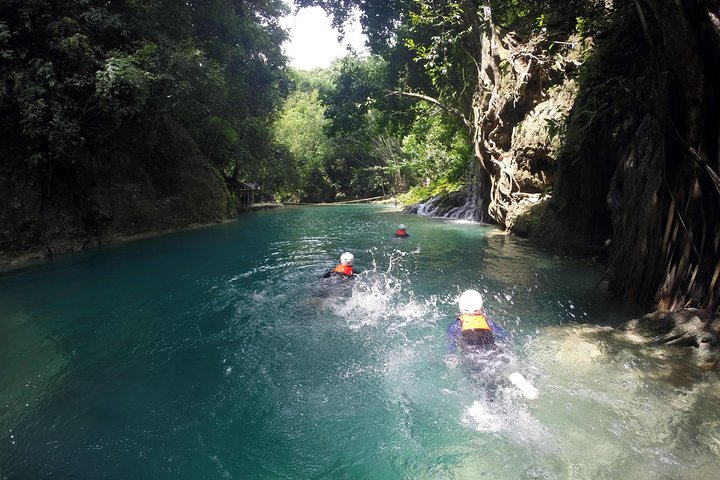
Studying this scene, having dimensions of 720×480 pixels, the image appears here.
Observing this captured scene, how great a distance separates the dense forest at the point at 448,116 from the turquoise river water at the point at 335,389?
2.13 meters

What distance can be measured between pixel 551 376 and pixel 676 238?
10.1ft

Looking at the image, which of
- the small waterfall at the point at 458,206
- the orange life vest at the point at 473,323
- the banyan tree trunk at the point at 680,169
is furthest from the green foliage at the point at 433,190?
the orange life vest at the point at 473,323

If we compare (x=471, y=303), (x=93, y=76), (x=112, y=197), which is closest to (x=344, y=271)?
(x=471, y=303)

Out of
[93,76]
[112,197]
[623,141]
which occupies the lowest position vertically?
[112,197]

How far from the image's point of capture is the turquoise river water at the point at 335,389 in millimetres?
3633

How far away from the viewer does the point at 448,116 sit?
26344 millimetres

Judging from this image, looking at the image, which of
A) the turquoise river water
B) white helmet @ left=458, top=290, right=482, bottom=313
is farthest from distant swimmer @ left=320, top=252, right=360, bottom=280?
white helmet @ left=458, top=290, right=482, bottom=313

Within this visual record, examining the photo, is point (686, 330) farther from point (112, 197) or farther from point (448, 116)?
point (448, 116)

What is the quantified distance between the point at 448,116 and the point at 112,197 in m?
19.7

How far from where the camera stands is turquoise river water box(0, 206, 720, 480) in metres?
3.63

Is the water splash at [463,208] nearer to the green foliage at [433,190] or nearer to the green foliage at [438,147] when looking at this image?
the green foliage at [433,190]

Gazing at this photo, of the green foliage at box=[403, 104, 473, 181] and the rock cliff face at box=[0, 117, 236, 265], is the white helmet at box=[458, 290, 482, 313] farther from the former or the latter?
the green foliage at box=[403, 104, 473, 181]

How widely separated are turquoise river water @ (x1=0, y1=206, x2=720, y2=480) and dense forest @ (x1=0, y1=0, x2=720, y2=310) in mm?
2134

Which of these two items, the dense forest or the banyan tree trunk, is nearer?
the banyan tree trunk
